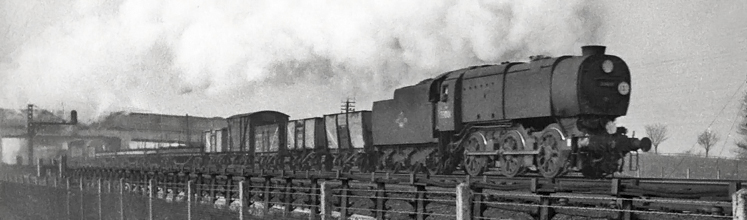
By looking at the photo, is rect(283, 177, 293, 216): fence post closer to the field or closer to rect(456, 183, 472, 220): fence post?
rect(456, 183, 472, 220): fence post

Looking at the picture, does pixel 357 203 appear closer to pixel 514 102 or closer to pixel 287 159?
pixel 514 102

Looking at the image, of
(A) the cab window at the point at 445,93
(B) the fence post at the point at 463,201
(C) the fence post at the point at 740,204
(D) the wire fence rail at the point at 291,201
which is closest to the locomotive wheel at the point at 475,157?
(A) the cab window at the point at 445,93

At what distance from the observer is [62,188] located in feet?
116

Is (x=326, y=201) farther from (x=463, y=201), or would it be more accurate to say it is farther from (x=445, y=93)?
(x=445, y=93)

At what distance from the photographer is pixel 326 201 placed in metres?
13.0

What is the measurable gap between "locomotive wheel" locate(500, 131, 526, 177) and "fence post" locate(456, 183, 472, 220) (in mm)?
7741

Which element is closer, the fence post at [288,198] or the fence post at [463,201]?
the fence post at [463,201]

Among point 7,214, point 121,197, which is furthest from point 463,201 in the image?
point 7,214

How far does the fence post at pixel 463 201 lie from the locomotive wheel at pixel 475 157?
8795 mm

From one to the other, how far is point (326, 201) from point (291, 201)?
3272mm

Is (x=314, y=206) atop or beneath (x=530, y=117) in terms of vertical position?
beneath

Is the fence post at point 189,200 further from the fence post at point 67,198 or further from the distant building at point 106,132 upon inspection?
the distant building at point 106,132

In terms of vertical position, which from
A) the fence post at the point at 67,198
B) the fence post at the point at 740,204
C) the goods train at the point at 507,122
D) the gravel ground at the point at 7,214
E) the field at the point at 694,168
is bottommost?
the gravel ground at the point at 7,214

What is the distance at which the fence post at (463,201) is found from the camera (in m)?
9.53
